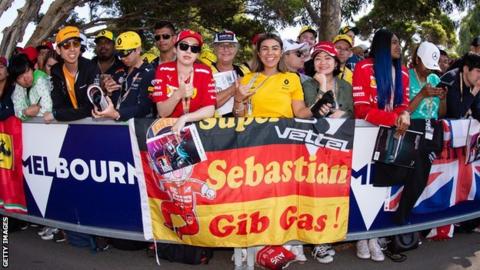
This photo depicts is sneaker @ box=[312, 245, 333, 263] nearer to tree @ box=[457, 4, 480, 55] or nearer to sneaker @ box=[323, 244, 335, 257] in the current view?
sneaker @ box=[323, 244, 335, 257]

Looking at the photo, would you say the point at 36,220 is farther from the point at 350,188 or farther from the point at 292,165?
the point at 350,188

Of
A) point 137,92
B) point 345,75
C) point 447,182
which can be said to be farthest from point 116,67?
point 447,182

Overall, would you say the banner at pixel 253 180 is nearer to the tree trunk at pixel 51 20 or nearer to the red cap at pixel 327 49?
the red cap at pixel 327 49

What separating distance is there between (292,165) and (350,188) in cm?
63

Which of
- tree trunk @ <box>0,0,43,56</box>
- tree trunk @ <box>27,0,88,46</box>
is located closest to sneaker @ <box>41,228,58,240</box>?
tree trunk @ <box>0,0,43,56</box>

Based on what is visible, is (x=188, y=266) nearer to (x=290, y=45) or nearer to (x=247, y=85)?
(x=247, y=85)

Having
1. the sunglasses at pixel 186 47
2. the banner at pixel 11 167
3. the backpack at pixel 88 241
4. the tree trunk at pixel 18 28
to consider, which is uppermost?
the tree trunk at pixel 18 28

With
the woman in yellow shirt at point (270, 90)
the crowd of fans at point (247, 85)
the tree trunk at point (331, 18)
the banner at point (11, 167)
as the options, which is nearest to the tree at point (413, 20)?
the tree trunk at point (331, 18)

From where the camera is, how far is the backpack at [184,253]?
4289mm

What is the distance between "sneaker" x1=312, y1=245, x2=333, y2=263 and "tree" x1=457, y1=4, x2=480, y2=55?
1342 inches

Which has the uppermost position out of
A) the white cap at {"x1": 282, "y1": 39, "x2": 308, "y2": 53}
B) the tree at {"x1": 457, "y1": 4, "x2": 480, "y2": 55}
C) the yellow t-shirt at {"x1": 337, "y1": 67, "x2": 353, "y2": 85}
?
the tree at {"x1": 457, "y1": 4, "x2": 480, "y2": 55}

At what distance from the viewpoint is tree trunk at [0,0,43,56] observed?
40.1ft

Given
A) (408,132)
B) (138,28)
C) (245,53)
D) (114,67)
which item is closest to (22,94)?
(114,67)

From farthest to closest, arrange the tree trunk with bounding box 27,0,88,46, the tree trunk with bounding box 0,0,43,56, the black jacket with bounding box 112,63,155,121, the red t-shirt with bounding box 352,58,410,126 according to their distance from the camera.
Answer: the tree trunk with bounding box 27,0,88,46
the tree trunk with bounding box 0,0,43,56
the black jacket with bounding box 112,63,155,121
the red t-shirt with bounding box 352,58,410,126
